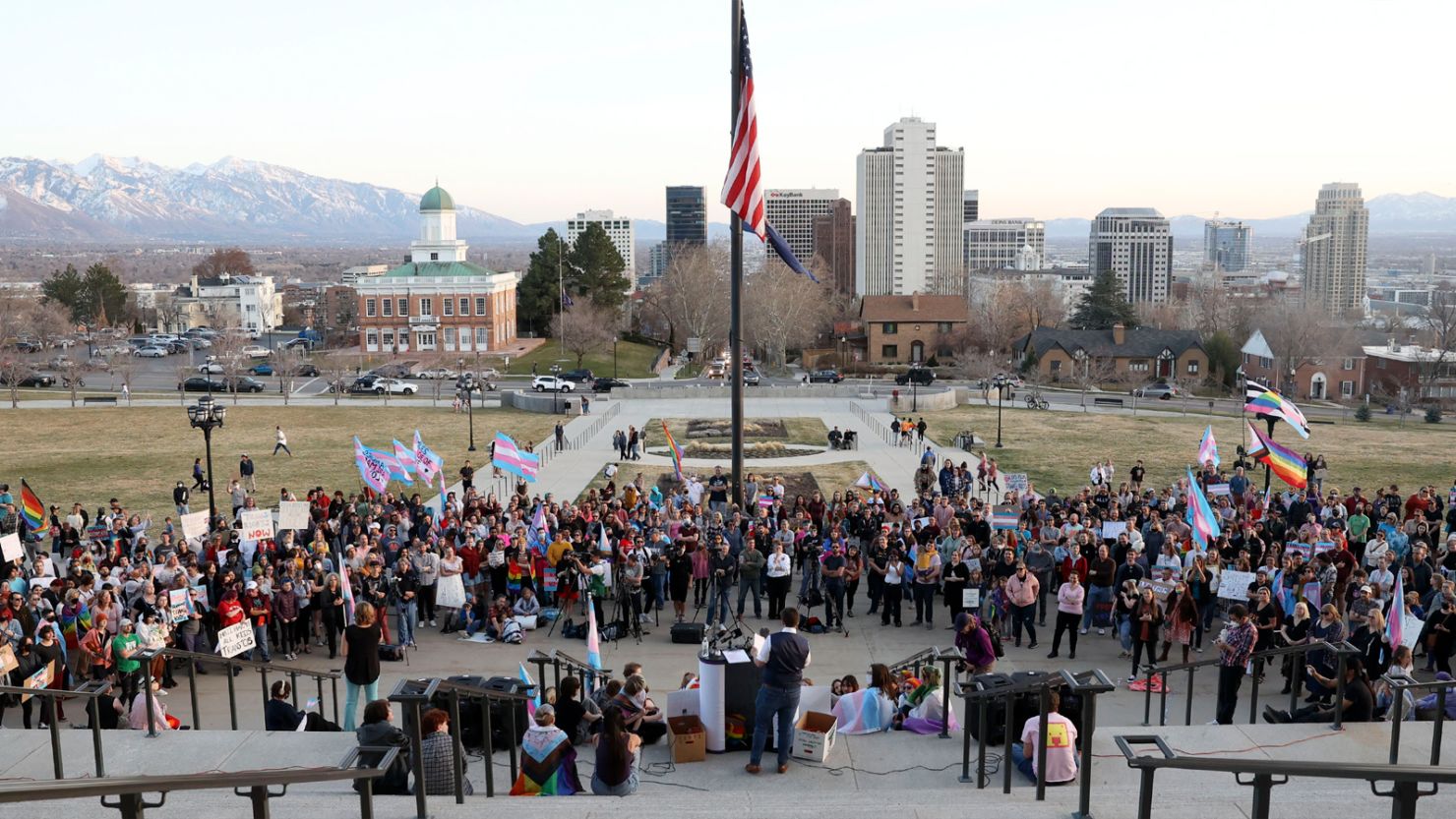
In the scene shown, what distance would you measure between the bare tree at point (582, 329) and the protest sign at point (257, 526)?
6123 cm

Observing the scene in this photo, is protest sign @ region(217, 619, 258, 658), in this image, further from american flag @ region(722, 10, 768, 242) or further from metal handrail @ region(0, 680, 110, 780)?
american flag @ region(722, 10, 768, 242)

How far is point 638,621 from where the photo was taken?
1809cm

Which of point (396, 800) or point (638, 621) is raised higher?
point (396, 800)

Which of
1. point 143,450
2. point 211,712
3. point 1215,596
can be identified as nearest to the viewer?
point 211,712

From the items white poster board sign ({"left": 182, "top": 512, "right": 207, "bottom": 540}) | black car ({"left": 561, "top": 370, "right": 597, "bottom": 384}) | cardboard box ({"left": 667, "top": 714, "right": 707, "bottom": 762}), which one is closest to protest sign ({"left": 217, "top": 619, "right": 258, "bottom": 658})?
cardboard box ({"left": 667, "top": 714, "right": 707, "bottom": 762})

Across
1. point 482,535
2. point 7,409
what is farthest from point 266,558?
point 7,409

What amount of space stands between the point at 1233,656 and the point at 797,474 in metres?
25.3

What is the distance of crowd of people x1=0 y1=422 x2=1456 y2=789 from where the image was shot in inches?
556

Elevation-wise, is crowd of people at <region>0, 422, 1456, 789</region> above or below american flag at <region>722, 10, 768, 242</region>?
below

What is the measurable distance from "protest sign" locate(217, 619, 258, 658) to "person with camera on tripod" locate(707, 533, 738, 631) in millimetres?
6873

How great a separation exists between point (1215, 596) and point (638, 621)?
8.63m

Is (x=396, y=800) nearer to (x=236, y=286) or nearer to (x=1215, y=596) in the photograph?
(x=1215, y=596)

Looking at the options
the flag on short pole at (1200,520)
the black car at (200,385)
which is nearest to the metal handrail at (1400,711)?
the flag on short pole at (1200,520)

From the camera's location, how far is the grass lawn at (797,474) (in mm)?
35638
